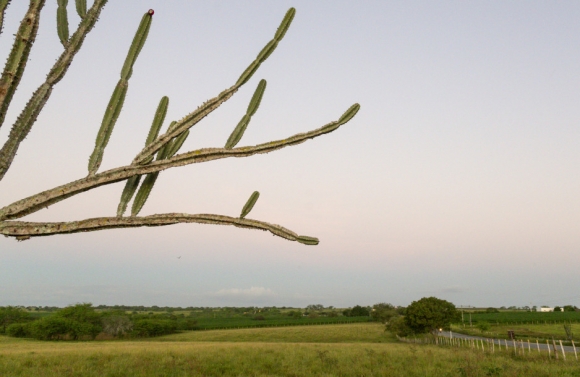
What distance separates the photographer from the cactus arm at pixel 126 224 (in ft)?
7.87

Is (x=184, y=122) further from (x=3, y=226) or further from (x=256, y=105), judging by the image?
(x=3, y=226)

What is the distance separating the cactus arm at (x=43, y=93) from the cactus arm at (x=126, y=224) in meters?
0.35

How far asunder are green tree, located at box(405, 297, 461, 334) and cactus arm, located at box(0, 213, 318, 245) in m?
47.0

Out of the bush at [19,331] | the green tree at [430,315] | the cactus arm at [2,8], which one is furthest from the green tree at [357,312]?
the cactus arm at [2,8]

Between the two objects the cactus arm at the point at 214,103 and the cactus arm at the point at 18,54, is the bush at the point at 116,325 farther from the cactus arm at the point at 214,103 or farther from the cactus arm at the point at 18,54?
the cactus arm at the point at 18,54

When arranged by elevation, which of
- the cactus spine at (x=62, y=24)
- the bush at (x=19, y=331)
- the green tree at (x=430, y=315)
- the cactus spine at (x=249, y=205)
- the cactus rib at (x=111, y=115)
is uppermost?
the cactus spine at (x=62, y=24)

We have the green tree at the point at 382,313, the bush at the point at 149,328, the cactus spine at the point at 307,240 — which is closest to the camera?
the cactus spine at the point at 307,240

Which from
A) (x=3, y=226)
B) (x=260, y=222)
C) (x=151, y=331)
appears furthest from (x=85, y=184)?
(x=151, y=331)

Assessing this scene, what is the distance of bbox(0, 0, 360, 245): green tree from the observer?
2404 millimetres

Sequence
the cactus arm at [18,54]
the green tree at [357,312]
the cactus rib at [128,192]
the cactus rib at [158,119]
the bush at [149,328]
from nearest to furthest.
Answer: the cactus arm at [18,54] → the cactus rib at [128,192] → the cactus rib at [158,119] → the bush at [149,328] → the green tree at [357,312]

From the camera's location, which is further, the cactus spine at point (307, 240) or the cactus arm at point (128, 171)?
the cactus spine at point (307, 240)

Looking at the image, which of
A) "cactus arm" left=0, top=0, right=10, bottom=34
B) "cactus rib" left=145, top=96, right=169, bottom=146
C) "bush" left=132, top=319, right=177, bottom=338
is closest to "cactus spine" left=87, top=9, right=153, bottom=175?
"cactus rib" left=145, top=96, right=169, bottom=146

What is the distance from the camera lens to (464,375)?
13578 millimetres

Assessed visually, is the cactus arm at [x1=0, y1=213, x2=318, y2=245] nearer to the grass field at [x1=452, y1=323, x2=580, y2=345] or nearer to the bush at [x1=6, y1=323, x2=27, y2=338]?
the grass field at [x1=452, y1=323, x2=580, y2=345]
